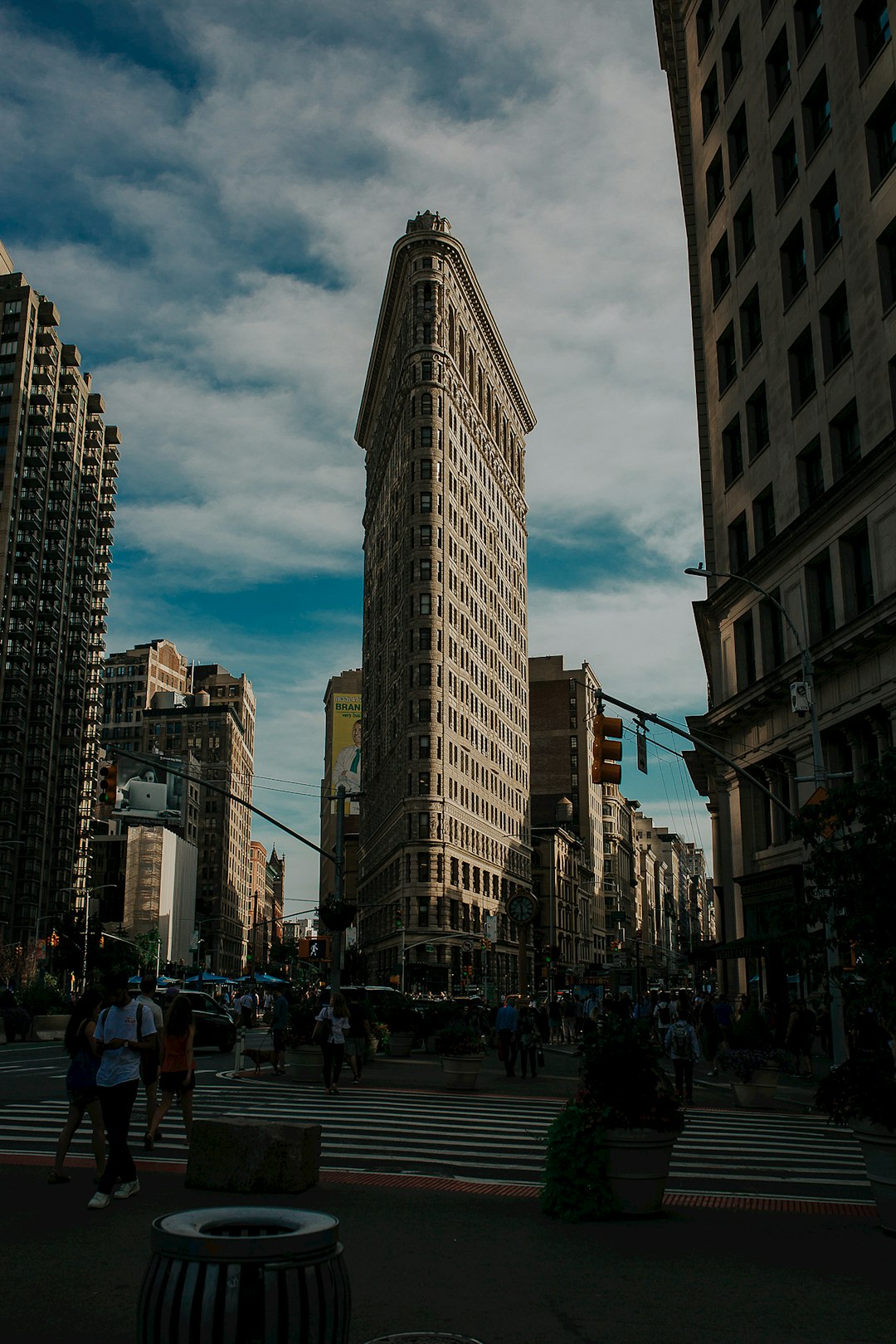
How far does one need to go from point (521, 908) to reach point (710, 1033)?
49.7ft

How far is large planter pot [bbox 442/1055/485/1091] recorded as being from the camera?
2406 cm

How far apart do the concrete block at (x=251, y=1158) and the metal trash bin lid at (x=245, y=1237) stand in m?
6.46

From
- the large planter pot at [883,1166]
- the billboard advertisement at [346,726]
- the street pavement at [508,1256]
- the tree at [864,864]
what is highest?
the billboard advertisement at [346,726]

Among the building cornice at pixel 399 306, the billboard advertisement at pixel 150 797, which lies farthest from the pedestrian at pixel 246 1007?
the billboard advertisement at pixel 150 797

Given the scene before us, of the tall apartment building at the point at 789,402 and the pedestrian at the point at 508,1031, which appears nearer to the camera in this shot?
the tall apartment building at the point at 789,402

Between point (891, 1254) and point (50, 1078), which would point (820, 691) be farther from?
point (891, 1254)

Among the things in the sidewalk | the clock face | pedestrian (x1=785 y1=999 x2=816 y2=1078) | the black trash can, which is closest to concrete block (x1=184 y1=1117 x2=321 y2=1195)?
the sidewalk

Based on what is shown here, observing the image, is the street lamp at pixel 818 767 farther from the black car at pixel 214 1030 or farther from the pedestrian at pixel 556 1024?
the pedestrian at pixel 556 1024

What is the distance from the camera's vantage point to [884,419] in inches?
1126

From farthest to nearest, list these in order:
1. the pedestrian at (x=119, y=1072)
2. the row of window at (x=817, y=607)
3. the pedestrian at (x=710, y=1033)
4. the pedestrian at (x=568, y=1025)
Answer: the pedestrian at (x=568, y=1025)
the pedestrian at (x=710, y=1033)
the row of window at (x=817, y=607)
the pedestrian at (x=119, y=1072)

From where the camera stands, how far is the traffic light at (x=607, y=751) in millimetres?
20234

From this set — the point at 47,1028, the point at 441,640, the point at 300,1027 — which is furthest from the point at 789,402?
the point at 441,640

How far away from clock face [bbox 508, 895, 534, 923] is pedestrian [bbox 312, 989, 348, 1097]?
991 inches

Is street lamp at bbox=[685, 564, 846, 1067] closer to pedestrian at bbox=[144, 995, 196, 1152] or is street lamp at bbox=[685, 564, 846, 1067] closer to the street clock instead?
pedestrian at bbox=[144, 995, 196, 1152]
